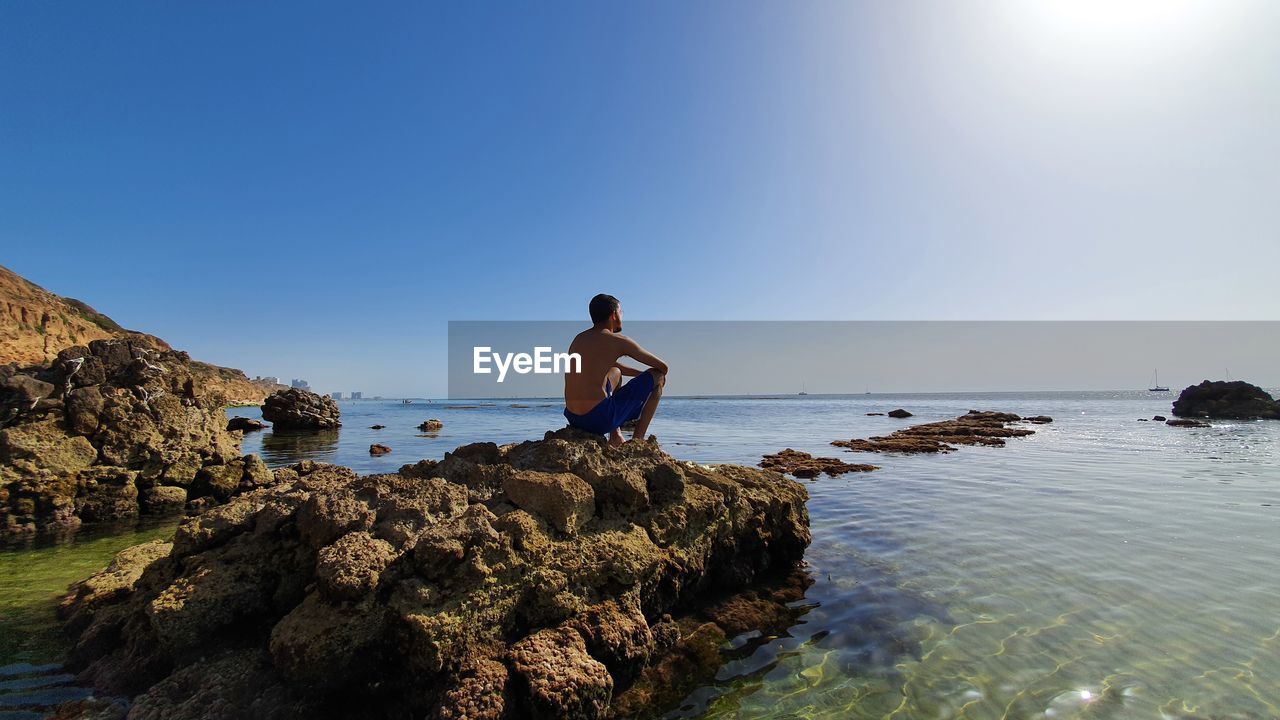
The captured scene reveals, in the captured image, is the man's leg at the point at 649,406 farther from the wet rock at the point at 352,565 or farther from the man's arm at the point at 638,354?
the wet rock at the point at 352,565

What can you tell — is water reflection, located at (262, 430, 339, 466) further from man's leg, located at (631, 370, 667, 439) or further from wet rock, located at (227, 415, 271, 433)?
→ man's leg, located at (631, 370, 667, 439)

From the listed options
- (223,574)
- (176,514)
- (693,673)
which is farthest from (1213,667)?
(176,514)

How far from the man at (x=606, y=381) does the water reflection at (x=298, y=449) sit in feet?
43.6

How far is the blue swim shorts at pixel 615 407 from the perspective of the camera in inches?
232

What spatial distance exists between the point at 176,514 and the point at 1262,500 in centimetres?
1827

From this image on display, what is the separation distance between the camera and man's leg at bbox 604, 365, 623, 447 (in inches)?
231

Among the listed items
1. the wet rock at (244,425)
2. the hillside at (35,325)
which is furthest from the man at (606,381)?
the hillside at (35,325)

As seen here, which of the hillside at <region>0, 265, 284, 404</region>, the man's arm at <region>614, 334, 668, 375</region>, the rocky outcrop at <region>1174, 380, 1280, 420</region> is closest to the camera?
the man's arm at <region>614, 334, 668, 375</region>

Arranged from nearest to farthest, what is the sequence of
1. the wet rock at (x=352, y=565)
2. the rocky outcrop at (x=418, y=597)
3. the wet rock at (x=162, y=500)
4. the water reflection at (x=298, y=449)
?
the rocky outcrop at (x=418, y=597), the wet rock at (x=352, y=565), the wet rock at (x=162, y=500), the water reflection at (x=298, y=449)

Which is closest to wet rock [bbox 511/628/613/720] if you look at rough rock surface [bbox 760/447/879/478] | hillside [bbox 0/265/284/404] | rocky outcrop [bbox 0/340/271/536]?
rocky outcrop [bbox 0/340/271/536]

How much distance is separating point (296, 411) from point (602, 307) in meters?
29.0

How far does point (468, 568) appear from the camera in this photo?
3.38 metres

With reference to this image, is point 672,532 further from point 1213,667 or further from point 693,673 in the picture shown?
point 1213,667

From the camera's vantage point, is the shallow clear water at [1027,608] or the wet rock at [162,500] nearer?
the shallow clear water at [1027,608]
